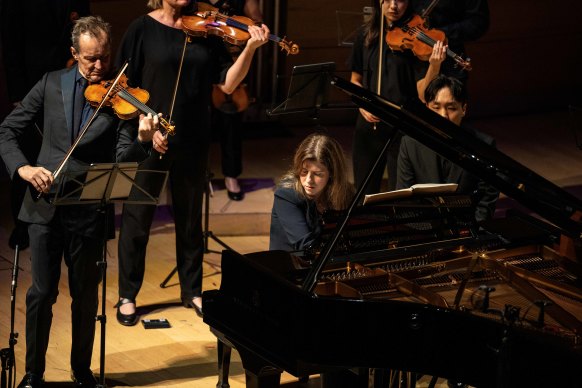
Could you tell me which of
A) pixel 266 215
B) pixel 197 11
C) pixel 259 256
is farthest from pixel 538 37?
pixel 259 256

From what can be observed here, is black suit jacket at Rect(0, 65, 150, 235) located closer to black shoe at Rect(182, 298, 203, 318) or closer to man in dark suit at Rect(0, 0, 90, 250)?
black shoe at Rect(182, 298, 203, 318)

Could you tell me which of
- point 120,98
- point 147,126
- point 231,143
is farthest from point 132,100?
point 231,143

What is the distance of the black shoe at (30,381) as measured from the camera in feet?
15.1

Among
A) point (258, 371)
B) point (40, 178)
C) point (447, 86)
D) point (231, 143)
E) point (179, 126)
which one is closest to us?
point (258, 371)

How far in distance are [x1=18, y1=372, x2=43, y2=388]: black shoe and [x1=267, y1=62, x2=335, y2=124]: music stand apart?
1.71 m

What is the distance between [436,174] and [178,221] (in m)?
1.38

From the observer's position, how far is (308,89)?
Answer: 5.45 meters

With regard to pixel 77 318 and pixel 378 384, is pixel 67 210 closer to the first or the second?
pixel 77 318

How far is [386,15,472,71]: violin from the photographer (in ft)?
19.2

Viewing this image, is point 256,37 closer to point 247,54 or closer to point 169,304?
point 247,54

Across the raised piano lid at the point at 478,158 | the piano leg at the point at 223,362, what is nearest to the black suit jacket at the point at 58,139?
the piano leg at the point at 223,362

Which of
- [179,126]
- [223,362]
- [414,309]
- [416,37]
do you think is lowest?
[223,362]

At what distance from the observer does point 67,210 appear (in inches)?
177

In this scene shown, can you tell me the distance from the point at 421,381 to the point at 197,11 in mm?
2141
